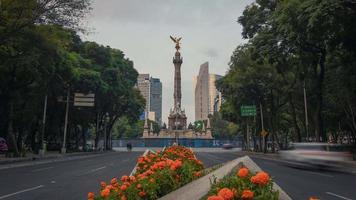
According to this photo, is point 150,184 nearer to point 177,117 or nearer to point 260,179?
point 260,179

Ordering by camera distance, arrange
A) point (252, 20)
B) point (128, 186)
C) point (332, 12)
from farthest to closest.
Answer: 1. point (252, 20)
2. point (332, 12)
3. point (128, 186)

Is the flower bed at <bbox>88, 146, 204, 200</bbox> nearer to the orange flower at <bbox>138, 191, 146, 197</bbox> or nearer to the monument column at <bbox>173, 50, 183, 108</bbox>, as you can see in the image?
the orange flower at <bbox>138, 191, 146, 197</bbox>

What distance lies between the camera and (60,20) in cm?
2675

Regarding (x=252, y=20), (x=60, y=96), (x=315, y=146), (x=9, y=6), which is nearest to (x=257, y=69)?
(x=252, y=20)

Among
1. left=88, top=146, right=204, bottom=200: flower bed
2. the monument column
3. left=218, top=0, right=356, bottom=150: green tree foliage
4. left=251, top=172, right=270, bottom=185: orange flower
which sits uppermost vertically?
the monument column

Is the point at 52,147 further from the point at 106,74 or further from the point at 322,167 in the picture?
the point at 322,167

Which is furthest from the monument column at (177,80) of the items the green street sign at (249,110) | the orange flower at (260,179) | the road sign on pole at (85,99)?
the orange flower at (260,179)

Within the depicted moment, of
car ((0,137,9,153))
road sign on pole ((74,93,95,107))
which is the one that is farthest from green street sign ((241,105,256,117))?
car ((0,137,9,153))

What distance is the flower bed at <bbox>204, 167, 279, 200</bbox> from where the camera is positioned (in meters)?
3.49

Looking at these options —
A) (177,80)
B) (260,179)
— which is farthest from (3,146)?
(177,80)

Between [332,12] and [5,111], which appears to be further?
[5,111]

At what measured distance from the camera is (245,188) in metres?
3.77

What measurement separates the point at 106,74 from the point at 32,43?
81.1 ft

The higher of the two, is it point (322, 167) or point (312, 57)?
point (312, 57)
